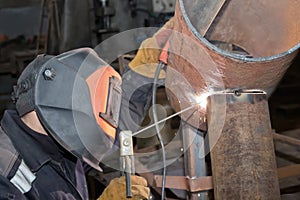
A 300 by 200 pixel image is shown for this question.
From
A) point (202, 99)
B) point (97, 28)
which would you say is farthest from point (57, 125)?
point (97, 28)

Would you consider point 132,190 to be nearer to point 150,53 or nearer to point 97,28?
point 150,53

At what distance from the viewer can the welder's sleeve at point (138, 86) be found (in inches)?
62.1

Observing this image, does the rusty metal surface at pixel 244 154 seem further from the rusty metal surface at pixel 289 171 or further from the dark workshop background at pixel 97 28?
the dark workshop background at pixel 97 28

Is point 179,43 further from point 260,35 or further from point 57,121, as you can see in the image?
point 57,121

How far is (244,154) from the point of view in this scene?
3.50 feet

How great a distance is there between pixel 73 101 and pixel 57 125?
0.08 meters

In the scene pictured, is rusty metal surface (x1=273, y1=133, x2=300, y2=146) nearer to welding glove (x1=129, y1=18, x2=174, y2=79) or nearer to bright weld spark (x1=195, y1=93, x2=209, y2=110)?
welding glove (x1=129, y1=18, x2=174, y2=79)

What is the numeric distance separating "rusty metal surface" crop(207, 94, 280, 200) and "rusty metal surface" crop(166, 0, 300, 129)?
7 centimetres

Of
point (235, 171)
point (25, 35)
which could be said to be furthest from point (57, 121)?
point (25, 35)

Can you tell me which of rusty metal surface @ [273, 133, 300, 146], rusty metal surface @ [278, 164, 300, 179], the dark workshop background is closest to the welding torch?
rusty metal surface @ [278, 164, 300, 179]

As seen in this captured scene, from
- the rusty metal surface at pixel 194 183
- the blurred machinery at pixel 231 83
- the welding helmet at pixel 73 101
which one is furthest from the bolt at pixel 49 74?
the rusty metal surface at pixel 194 183

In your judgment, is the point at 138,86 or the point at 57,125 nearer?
the point at 57,125

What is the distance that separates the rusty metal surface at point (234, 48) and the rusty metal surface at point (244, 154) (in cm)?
7

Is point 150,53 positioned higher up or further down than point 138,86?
higher up
